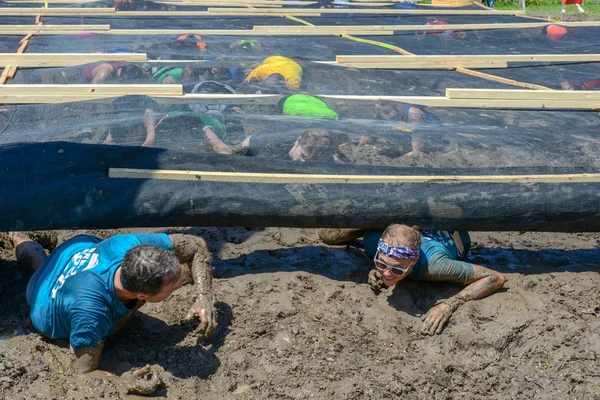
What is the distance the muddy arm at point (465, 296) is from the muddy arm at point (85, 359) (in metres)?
2.04

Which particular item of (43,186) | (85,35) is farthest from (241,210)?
(85,35)

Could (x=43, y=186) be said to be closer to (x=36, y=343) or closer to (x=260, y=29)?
(x=36, y=343)

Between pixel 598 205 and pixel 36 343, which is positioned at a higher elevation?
pixel 598 205

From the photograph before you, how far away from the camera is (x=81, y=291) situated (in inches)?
146

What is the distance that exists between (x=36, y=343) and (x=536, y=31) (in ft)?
27.4

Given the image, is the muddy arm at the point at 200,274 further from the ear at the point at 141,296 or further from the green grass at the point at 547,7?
the green grass at the point at 547,7

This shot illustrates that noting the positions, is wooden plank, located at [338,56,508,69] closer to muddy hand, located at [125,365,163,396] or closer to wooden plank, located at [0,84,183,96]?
wooden plank, located at [0,84,183,96]

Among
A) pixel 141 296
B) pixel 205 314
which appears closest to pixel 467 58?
pixel 205 314

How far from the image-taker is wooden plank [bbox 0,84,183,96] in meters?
5.87

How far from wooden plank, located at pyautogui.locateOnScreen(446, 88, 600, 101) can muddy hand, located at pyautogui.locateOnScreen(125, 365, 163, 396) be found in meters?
4.14

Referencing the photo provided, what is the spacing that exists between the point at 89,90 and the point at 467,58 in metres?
4.48

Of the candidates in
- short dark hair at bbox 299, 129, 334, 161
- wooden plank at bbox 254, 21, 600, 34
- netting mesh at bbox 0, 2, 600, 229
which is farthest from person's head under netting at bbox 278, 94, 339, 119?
wooden plank at bbox 254, 21, 600, 34

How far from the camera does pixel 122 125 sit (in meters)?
5.24

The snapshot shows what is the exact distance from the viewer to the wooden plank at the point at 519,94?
655 cm
